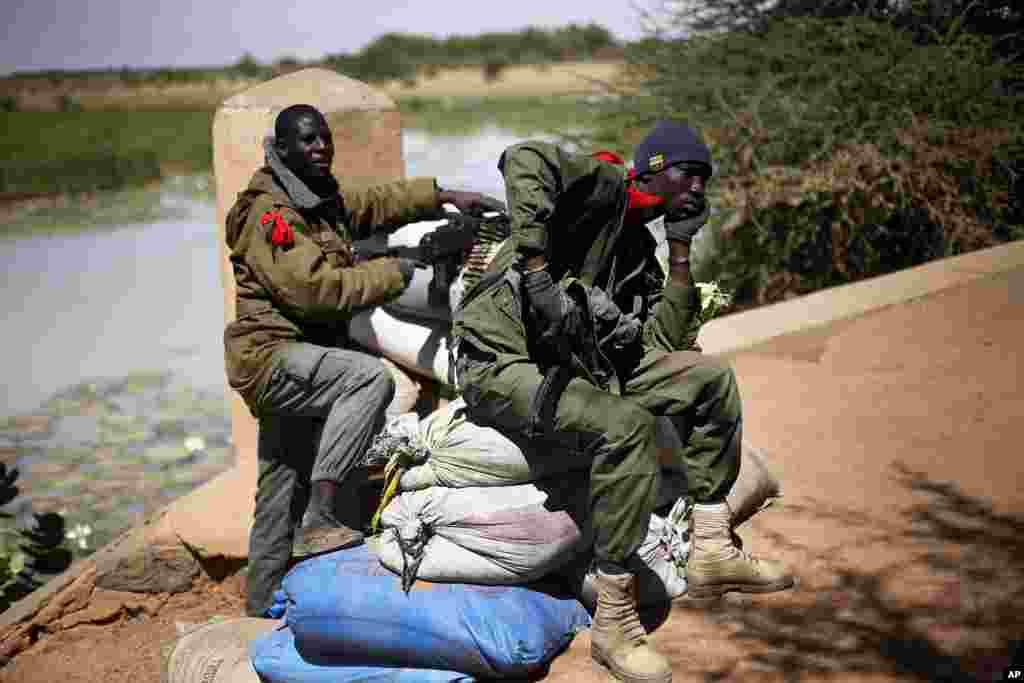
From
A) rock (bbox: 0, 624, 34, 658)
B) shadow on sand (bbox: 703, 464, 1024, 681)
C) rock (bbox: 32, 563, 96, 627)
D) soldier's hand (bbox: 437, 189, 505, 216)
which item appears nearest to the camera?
shadow on sand (bbox: 703, 464, 1024, 681)

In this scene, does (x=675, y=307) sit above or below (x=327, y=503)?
above

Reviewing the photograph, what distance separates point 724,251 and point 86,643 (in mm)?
6555

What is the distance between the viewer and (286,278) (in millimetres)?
3666

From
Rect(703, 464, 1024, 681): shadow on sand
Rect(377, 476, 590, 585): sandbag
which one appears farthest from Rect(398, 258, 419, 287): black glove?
Rect(703, 464, 1024, 681): shadow on sand

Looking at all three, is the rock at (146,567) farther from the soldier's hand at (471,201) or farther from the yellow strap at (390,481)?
the soldier's hand at (471,201)

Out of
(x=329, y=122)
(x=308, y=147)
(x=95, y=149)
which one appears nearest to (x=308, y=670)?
(x=308, y=147)

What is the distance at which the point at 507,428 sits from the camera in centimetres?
333

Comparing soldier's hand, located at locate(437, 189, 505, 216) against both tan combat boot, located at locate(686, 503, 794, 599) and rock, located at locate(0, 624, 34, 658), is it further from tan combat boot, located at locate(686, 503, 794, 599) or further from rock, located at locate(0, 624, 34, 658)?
rock, located at locate(0, 624, 34, 658)

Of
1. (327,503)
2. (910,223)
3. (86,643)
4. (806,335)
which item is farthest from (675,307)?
(910,223)

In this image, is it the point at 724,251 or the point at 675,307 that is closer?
the point at 675,307

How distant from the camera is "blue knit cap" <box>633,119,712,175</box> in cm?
328

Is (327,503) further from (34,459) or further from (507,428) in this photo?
(34,459)

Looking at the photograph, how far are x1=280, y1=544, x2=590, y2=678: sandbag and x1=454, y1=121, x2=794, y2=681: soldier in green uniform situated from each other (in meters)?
0.21

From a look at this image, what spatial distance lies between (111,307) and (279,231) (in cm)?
916
